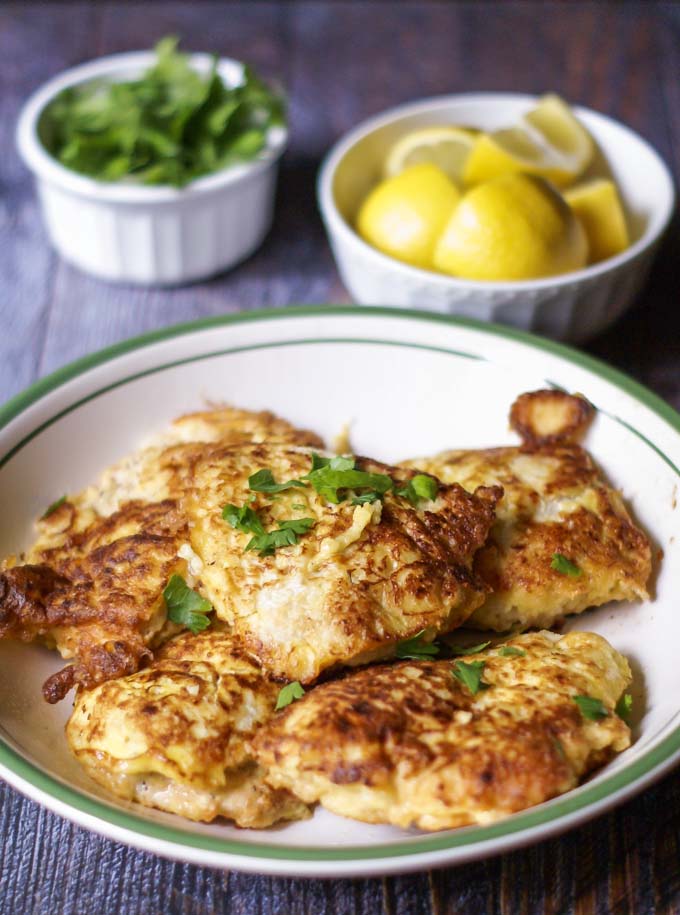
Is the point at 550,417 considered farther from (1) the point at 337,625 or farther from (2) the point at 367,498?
(1) the point at 337,625

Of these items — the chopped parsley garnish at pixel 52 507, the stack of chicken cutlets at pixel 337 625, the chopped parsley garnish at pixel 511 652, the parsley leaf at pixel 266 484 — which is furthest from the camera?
the chopped parsley garnish at pixel 52 507

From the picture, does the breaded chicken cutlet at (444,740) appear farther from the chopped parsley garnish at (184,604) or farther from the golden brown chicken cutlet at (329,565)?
the chopped parsley garnish at (184,604)

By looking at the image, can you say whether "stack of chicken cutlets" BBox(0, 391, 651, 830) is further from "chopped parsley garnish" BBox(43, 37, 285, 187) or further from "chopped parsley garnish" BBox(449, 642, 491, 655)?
"chopped parsley garnish" BBox(43, 37, 285, 187)

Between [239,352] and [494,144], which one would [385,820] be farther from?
[494,144]

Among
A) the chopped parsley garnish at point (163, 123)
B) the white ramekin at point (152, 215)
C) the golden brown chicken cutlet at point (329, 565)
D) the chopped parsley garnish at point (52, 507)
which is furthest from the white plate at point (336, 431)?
the chopped parsley garnish at point (163, 123)

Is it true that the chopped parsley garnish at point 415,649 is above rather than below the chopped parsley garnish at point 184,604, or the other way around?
above

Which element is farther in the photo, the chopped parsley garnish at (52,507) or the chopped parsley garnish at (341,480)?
the chopped parsley garnish at (52,507)

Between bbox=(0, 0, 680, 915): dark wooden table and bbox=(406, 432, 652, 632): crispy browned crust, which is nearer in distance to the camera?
bbox=(0, 0, 680, 915): dark wooden table

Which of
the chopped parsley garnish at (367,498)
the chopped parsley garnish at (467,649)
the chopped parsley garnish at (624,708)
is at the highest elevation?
the chopped parsley garnish at (367,498)

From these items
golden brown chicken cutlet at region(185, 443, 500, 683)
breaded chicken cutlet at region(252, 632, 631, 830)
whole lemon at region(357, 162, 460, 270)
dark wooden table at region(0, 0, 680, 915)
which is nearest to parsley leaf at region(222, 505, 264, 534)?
golden brown chicken cutlet at region(185, 443, 500, 683)
